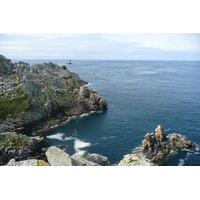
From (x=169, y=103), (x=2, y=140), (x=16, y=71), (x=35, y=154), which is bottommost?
(x=35, y=154)

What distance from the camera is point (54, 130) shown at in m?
57.6

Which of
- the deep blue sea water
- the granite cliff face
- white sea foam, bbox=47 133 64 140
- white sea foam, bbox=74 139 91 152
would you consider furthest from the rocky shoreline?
white sea foam, bbox=74 139 91 152

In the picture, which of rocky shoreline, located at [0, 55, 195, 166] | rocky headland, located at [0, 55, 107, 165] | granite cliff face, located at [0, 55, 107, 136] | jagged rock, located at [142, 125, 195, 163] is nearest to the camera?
rocky shoreline, located at [0, 55, 195, 166]

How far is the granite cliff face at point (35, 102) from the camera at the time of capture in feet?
181

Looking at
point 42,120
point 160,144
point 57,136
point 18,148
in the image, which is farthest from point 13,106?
point 160,144

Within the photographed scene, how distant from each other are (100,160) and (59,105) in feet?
170

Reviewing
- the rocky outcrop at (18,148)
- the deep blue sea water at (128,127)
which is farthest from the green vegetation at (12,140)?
the deep blue sea water at (128,127)

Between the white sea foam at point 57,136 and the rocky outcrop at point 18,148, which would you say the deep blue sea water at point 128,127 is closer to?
the white sea foam at point 57,136

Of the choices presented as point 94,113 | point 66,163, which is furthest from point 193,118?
point 66,163

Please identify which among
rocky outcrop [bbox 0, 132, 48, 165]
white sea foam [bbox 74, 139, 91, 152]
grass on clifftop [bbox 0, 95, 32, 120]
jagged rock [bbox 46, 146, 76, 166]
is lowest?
A: white sea foam [bbox 74, 139, 91, 152]

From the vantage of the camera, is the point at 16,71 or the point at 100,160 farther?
the point at 16,71

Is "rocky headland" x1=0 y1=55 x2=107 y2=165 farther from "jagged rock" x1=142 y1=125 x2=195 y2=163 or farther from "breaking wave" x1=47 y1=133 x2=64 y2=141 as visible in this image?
"jagged rock" x1=142 y1=125 x2=195 y2=163

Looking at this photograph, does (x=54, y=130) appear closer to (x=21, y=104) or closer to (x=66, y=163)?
(x=21, y=104)

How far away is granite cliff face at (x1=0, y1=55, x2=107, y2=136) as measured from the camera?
181 feet
